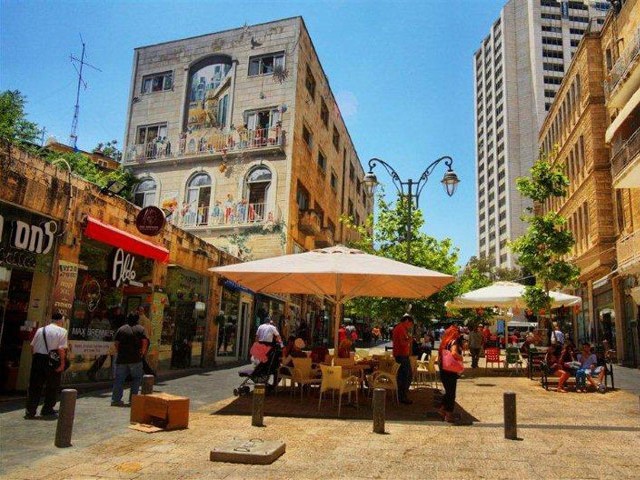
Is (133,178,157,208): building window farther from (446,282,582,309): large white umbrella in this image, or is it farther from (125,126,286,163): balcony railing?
(446,282,582,309): large white umbrella

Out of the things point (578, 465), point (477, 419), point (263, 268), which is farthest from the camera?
point (263, 268)

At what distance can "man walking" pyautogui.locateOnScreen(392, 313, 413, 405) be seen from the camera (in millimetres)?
9297

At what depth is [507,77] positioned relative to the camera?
3442 inches

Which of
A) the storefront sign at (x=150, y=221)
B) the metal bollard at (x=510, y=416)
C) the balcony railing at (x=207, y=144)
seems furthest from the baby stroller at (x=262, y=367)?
the balcony railing at (x=207, y=144)

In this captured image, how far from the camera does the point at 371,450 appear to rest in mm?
5777

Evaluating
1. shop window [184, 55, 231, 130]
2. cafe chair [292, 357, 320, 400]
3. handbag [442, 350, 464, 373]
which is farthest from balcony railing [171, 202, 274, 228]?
handbag [442, 350, 464, 373]

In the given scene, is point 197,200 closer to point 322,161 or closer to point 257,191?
point 257,191

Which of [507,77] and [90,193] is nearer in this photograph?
[90,193]

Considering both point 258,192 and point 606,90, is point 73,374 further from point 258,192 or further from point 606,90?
point 606,90

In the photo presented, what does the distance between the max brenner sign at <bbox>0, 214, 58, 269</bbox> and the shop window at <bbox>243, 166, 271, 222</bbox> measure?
13493 millimetres

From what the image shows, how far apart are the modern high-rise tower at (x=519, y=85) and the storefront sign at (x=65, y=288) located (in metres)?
78.8

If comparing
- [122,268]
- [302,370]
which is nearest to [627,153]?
[302,370]

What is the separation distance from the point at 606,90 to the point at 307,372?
2089 cm

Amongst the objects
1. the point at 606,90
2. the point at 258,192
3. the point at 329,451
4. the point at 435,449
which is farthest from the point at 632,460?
the point at 606,90
